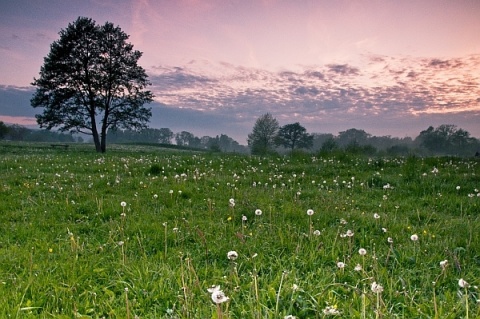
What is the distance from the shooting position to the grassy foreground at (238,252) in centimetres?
304

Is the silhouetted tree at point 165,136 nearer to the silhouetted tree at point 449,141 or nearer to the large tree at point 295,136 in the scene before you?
the large tree at point 295,136

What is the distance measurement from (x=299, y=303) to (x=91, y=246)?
3.16m

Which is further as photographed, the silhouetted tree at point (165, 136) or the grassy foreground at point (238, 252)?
the silhouetted tree at point (165, 136)

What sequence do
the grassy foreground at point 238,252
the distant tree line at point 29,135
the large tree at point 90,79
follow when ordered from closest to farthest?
the grassy foreground at point 238,252 → the large tree at point 90,79 → the distant tree line at point 29,135

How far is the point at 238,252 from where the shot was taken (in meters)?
4.36

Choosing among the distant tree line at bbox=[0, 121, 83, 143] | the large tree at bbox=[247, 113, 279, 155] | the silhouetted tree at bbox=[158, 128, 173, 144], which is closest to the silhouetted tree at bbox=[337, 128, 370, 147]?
the large tree at bbox=[247, 113, 279, 155]

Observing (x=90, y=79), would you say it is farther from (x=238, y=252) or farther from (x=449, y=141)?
(x=449, y=141)

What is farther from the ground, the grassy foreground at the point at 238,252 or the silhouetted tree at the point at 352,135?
Result: the silhouetted tree at the point at 352,135

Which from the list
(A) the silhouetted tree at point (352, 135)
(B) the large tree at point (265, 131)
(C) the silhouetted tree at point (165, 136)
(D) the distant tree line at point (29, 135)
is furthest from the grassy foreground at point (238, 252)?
(C) the silhouetted tree at point (165, 136)

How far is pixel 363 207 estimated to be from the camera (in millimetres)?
7047

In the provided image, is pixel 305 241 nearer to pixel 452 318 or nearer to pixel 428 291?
pixel 428 291

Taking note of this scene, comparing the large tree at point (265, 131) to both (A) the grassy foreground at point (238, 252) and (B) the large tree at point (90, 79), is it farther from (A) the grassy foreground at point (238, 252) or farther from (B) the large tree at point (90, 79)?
Answer: (A) the grassy foreground at point (238, 252)

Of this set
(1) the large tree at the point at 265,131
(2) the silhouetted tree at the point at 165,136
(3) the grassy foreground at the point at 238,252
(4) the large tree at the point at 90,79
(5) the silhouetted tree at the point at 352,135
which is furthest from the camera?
(2) the silhouetted tree at the point at 165,136

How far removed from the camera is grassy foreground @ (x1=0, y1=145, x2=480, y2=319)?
9.98 ft
